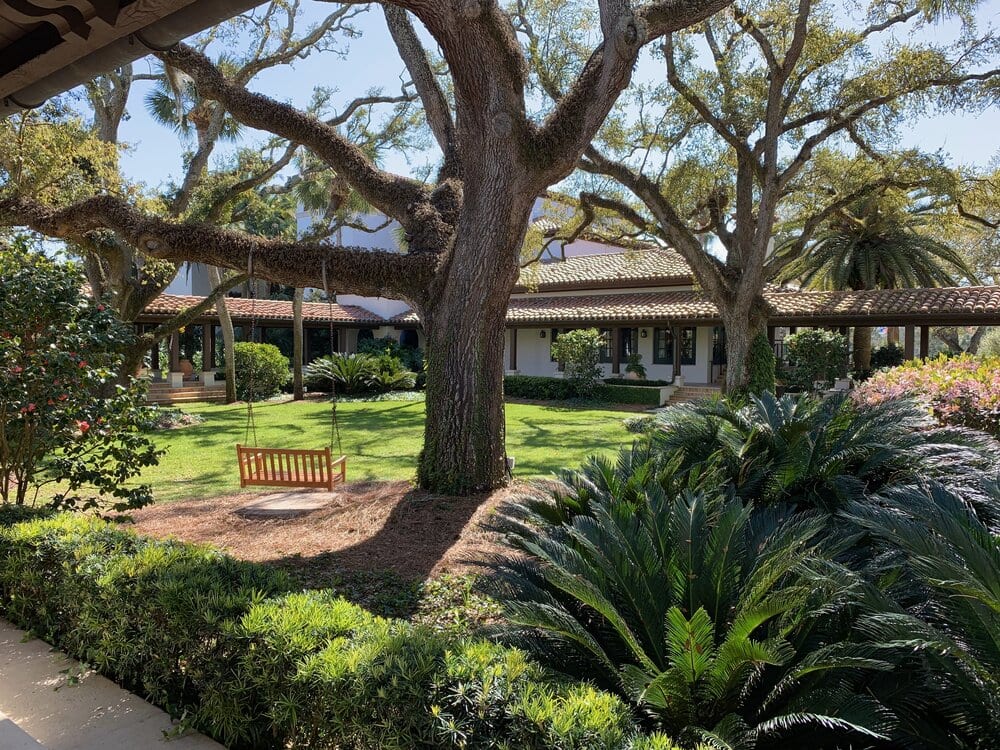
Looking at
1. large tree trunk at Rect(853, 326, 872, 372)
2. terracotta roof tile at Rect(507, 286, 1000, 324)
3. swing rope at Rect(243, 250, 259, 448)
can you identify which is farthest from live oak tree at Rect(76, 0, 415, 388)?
large tree trunk at Rect(853, 326, 872, 372)

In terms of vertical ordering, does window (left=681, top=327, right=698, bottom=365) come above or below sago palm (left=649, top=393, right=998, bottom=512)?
above

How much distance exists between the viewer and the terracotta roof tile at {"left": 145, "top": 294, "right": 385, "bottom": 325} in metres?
24.2

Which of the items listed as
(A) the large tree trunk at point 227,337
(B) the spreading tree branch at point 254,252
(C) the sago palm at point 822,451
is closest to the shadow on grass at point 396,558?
(C) the sago palm at point 822,451

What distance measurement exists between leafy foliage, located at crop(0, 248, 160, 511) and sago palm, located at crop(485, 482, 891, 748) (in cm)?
380

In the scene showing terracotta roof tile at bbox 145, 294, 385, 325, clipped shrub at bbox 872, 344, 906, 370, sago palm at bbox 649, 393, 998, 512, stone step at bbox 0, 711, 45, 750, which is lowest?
stone step at bbox 0, 711, 45, 750

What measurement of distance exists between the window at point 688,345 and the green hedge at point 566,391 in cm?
366

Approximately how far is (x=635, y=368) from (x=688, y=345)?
9.74ft

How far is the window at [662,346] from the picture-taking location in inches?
1064

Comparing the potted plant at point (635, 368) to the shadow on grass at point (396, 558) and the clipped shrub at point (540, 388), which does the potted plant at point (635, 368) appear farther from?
the shadow on grass at point (396, 558)

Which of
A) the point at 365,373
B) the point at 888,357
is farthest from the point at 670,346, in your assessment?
the point at 365,373

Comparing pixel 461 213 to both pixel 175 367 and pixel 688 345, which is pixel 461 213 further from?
pixel 175 367

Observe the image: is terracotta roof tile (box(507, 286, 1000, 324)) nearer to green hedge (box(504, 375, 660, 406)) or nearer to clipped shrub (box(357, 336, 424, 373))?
green hedge (box(504, 375, 660, 406))

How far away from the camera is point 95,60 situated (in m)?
3.01

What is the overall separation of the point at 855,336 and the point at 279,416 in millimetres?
20387
